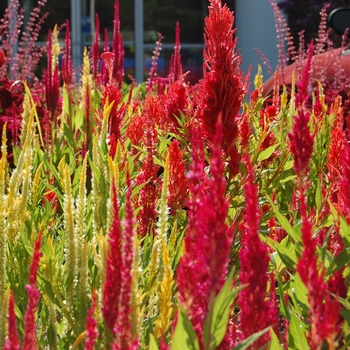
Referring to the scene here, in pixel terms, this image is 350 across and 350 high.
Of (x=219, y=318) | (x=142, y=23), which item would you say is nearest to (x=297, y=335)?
(x=219, y=318)

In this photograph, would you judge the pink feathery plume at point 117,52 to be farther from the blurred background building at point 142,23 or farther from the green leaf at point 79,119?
the blurred background building at point 142,23

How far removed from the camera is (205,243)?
2.18 feet

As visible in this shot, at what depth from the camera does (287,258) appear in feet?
3.59

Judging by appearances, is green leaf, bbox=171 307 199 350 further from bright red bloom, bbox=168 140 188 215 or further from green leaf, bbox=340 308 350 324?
bright red bloom, bbox=168 140 188 215

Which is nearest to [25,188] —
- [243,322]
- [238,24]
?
[243,322]

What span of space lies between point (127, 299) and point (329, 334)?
0.63 ft

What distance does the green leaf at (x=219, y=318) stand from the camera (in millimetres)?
757

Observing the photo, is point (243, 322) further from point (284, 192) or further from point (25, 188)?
point (284, 192)

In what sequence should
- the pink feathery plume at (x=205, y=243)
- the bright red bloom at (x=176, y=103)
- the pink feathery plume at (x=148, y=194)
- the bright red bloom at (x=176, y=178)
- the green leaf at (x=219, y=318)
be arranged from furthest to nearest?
1. the bright red bloom at (x=176, y=103)
2. the pink feathery plume at (x=148, y=194)
3. the bright red bloom at (x=176, y=178)
4. the green leaf at (x=219, y=318)
5. the pink feathery plume at (x=205, y=243)

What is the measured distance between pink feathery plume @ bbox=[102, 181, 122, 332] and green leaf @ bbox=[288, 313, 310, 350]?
0.32 meters

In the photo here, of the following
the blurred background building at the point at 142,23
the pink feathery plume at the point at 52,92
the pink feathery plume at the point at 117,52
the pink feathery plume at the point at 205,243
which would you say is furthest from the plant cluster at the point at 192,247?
the blurred background building at the point at 142,23

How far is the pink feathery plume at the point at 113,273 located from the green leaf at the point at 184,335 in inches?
3.3

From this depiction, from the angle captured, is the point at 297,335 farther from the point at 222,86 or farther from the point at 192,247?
the point at 222,86

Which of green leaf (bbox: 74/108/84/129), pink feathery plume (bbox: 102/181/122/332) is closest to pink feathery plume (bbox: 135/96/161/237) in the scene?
pink feathery plume (bbox: 102/181/122/332)
